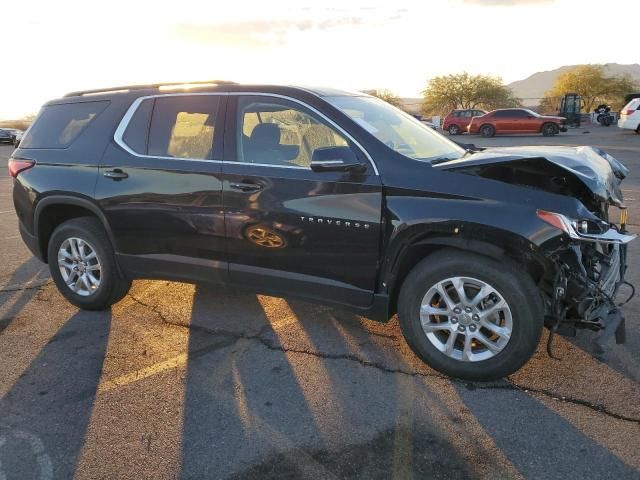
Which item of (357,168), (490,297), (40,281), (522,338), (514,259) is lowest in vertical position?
(40,281)

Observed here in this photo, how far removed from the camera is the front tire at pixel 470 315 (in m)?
3.17

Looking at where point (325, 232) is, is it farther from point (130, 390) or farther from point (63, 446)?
point (63, 446)

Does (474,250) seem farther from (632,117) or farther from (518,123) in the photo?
(518,123)

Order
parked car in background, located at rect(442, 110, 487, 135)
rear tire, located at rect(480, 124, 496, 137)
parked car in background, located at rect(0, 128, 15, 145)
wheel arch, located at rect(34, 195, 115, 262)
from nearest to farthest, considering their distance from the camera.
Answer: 1. wheel arch, located at rect(34, 195, 115, 262)
2. rear tire, located at rect(480, 124, 496, 137)
3. parked car in background, located at rect(0, 128, 15, 145)
4. parked car in background, located at rect(442, 110, 487, 135)

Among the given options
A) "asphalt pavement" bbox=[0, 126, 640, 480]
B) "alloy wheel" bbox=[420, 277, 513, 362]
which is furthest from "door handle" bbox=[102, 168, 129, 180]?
"alloy wheel" bbox=[420, 277, 513, 362]

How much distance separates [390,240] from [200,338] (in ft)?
5.62

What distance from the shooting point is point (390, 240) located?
3.37 metres

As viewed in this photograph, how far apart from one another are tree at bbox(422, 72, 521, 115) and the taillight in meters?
54.2

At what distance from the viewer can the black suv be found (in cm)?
318

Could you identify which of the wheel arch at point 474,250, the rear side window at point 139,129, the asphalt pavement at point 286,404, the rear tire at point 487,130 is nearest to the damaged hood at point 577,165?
the wheel arch at point 474,250

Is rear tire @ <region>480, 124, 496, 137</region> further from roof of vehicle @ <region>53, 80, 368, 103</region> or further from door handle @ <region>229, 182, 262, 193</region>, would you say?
door handle @ <region>229, 182, 262, 193</region>

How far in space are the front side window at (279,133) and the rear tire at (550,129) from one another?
27591mm

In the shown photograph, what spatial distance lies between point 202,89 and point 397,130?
1503 mm

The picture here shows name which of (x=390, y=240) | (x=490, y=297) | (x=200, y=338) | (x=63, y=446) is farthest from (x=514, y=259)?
(x=63, y=446)
